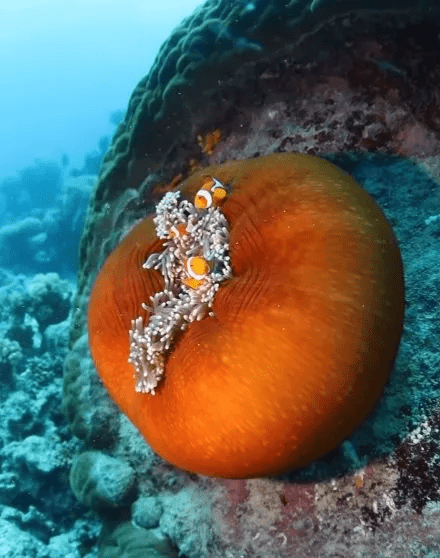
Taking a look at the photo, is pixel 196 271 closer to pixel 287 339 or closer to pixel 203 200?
pixel 203 200

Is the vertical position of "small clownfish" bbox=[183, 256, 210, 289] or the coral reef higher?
"small clownfish" bbox=[183, 256, 210, 289]

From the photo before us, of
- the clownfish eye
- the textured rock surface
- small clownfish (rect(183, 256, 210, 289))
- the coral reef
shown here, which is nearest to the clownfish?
the clownfish eye

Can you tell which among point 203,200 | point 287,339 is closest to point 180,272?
point 203,200

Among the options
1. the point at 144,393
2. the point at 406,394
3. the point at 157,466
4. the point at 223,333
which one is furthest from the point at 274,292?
the point at 157,466

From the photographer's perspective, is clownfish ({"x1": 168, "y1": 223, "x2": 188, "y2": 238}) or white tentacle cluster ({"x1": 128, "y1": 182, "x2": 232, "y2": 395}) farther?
clownfish ({"x1": 168, "y1": 223, "x2": 188, "y2": 238})

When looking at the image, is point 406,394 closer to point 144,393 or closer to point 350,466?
point 350,466

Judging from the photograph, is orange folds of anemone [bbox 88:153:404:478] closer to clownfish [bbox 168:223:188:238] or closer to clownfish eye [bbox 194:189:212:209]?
clownfish eye [bbox 194:189:212:209]
